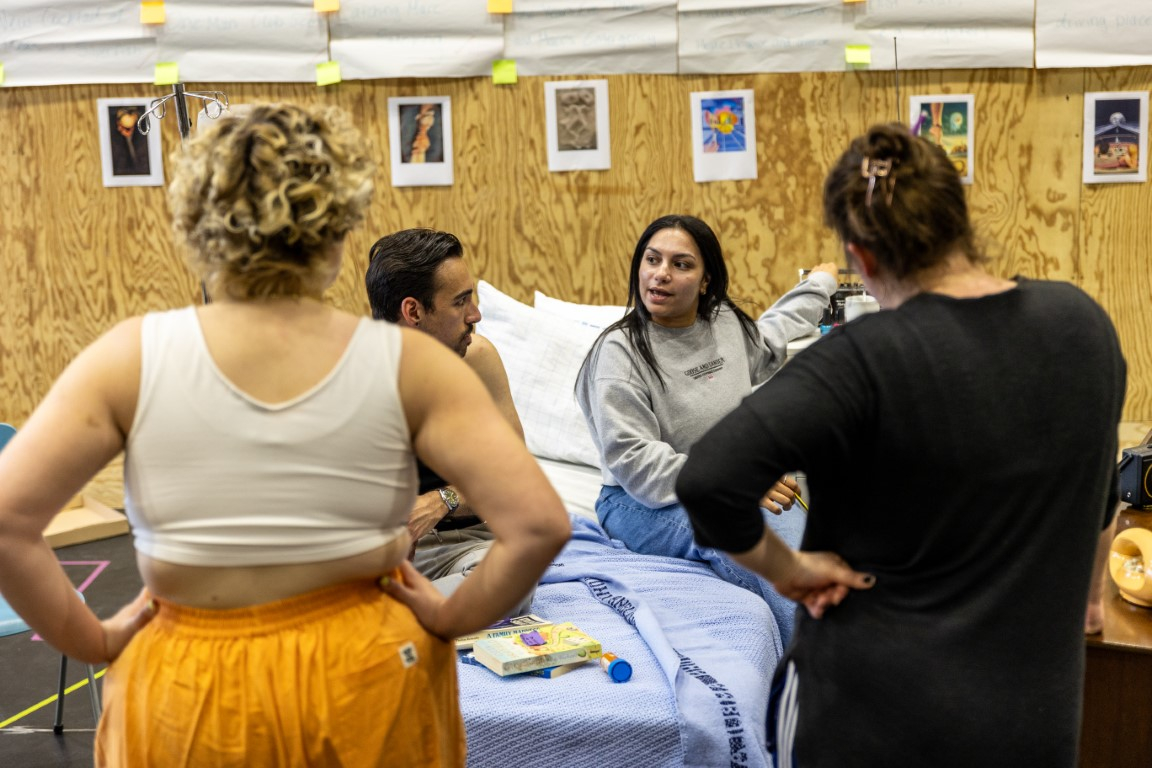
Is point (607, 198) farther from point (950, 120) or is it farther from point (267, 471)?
point (267, 471)

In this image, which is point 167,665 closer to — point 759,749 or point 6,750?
point 759,749

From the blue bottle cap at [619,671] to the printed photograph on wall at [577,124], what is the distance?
7.68ft

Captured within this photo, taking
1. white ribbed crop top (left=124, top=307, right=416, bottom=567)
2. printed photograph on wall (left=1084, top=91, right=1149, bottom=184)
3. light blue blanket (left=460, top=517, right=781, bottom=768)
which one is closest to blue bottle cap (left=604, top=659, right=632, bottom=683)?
light blue blanket (left=460, top=517, right=781, bottom=768)

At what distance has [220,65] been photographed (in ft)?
12.8

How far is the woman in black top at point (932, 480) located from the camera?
3.73 ft

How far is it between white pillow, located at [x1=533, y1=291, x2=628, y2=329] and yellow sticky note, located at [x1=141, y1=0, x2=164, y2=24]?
64.2 inches

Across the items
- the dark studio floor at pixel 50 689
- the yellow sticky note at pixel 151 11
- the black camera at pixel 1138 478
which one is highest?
the yellow sticky note at pixel 151 11

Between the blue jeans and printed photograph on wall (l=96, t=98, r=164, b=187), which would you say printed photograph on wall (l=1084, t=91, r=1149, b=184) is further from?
printed photograph on wall (l=96, t=98, r=164, b=187)

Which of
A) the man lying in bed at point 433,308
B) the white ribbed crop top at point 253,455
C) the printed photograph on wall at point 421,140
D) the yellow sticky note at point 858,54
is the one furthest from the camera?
the printed photograph on wall at point 421,140

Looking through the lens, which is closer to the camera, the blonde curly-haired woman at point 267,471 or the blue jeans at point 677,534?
the blonde curly-haired woman at point 267,471

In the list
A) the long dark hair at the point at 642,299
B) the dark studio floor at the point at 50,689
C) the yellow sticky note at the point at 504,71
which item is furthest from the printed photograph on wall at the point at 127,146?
the long dark hair at the point at 642,299

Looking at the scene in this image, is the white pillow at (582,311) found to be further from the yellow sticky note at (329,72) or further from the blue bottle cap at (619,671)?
the blue bottle cap at (619,671)

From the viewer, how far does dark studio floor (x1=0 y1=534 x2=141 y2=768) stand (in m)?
2.58

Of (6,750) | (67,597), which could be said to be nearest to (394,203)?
(6,750)
